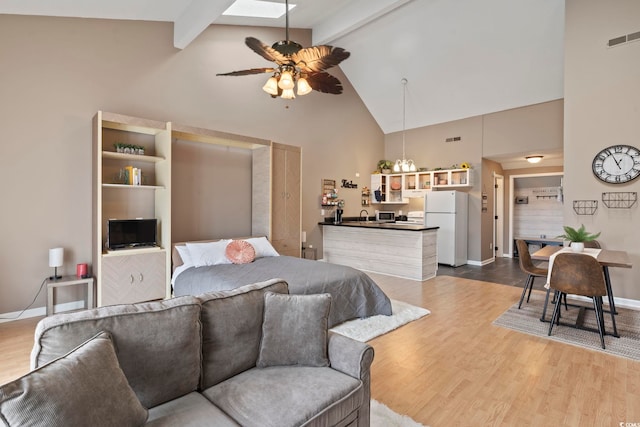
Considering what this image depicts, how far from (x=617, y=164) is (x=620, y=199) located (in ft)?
1.49

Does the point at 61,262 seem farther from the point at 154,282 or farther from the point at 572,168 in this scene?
the point at 572,168

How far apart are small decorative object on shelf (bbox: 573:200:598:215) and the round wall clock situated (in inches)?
12.9

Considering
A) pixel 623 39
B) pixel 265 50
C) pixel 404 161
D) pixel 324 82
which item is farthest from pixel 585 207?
pixel 265 50

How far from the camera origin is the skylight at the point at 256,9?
194 inches

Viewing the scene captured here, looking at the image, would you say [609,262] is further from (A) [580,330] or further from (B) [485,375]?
(B) [485,375]

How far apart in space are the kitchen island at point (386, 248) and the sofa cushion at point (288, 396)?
161 inches

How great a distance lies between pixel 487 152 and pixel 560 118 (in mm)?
1305

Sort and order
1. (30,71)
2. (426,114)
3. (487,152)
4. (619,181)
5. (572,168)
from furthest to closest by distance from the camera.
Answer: (426,114)
(487,152)
(572,168)
(619,181)
(30,71)

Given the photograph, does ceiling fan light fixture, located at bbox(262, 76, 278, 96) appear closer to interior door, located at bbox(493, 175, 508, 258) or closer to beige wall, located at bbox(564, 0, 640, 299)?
beige wall, located at bbox(564, 0, 640, 299)

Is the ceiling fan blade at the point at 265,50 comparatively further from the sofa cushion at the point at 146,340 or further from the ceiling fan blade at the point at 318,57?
the sofa cushion at the point at 146,340

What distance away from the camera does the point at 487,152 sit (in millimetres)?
6707

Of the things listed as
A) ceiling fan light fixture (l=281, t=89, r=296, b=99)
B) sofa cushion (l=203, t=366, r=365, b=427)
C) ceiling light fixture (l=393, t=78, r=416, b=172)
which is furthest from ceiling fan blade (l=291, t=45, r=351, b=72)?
ceiling light fixture (l=393, t=78, r=416, b=172)

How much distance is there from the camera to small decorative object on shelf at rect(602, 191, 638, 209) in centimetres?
413

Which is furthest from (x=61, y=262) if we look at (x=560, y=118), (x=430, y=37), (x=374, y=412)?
(x=560, y=118)
